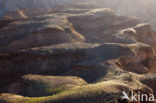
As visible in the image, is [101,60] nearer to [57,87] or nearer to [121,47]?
[121,47]

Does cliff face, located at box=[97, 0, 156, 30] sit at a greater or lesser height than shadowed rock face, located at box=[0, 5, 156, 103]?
lesser

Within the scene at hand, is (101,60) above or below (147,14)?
above

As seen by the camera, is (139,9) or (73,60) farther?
(139,9)

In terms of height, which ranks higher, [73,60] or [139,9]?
[73,60]

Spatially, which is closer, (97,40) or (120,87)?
(120,87)

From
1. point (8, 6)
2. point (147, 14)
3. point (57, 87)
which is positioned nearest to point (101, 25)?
point (57, 87)

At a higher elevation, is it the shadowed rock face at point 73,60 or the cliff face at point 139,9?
the shadowed rock face at point 73,60

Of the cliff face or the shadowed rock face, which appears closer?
the shadowed rock face

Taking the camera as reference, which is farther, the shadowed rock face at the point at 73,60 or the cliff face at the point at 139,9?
the cliff face at the point at 139,9
